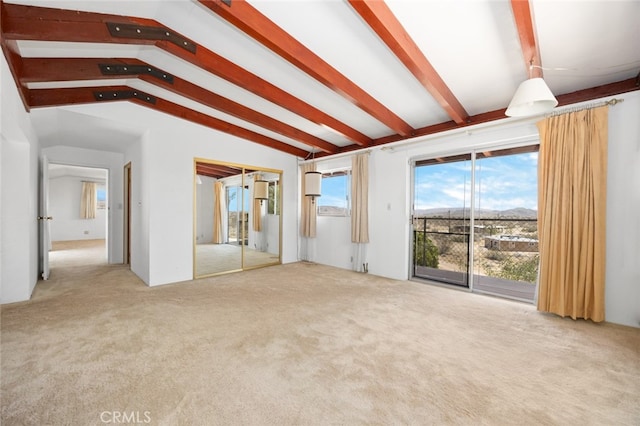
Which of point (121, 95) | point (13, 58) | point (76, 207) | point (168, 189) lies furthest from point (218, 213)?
point (76, 207)

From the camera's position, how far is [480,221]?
391 cm

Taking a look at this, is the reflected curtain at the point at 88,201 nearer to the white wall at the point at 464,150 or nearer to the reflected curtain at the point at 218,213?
the reflected curtain at the point at 218,213

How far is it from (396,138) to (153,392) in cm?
455

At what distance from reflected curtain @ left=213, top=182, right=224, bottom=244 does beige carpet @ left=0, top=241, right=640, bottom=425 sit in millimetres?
1706

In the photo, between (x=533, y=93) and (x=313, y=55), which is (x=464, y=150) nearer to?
(x=533, y=93)

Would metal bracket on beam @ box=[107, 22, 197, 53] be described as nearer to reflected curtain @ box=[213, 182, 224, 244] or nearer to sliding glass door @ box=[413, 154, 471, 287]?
reflected curtain @ box=[213, 182, 224, 244]

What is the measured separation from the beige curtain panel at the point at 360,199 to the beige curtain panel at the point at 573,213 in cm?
251

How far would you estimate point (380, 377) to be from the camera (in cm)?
182

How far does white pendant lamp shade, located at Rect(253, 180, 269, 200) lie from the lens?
5.36 metres

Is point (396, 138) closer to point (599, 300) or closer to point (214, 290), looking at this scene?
point (599, 300)

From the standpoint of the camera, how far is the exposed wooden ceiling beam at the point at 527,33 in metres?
1.78

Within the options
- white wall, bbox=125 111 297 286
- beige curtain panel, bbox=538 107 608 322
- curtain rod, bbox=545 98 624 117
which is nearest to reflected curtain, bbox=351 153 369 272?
white wall, bbox=125 111 297 286

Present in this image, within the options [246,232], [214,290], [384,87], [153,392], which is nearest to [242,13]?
[384,87]

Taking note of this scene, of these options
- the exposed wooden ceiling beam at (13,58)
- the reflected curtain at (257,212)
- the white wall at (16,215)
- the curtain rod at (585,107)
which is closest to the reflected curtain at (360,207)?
the reflected curtain at (257,212)
